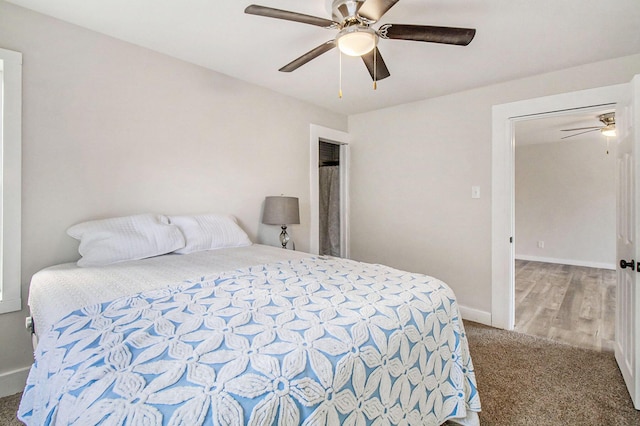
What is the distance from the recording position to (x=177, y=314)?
1095 mm

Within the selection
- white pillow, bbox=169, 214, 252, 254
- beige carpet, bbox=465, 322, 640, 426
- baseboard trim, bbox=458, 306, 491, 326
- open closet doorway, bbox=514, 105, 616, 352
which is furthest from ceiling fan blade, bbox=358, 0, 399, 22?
open closet doorway, bbox=514, 105, 616, 352

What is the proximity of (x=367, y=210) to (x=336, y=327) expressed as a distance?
306cm

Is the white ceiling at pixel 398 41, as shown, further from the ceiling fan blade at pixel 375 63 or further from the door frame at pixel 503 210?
the door frame at pixel 503 210

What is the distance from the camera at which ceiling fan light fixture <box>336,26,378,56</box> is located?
1.58m

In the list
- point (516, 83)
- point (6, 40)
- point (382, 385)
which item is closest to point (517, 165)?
point (516, 83)

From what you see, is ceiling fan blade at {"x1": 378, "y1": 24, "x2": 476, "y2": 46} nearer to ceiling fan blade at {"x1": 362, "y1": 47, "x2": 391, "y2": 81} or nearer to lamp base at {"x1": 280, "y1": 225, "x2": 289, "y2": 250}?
ceiling fan blade at {"x1": 362, "y1": 47, "x2": 391, "y2": 81}

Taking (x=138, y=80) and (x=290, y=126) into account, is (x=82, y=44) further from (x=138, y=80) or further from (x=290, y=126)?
(x=290, y=126)

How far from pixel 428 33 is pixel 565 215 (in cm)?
611

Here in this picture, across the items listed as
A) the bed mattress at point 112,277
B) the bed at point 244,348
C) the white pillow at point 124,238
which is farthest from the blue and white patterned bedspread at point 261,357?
the white pillow at point 124,238

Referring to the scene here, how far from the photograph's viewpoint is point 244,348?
87 cm

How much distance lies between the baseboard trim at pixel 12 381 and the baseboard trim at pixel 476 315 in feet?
12.0

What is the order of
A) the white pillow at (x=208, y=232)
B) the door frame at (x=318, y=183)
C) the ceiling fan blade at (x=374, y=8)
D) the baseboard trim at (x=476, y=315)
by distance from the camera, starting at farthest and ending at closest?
the door frame at (x=318, y=183)
the baseboard trim at (x=476, y=315)
the white pillow at (x=208, y=232)
the ceiling fan blade at (x=374, y=8)

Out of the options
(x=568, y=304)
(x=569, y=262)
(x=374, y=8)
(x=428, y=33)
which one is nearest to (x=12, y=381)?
(x=374, y=8)

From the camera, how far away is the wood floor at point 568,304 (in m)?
2.81
